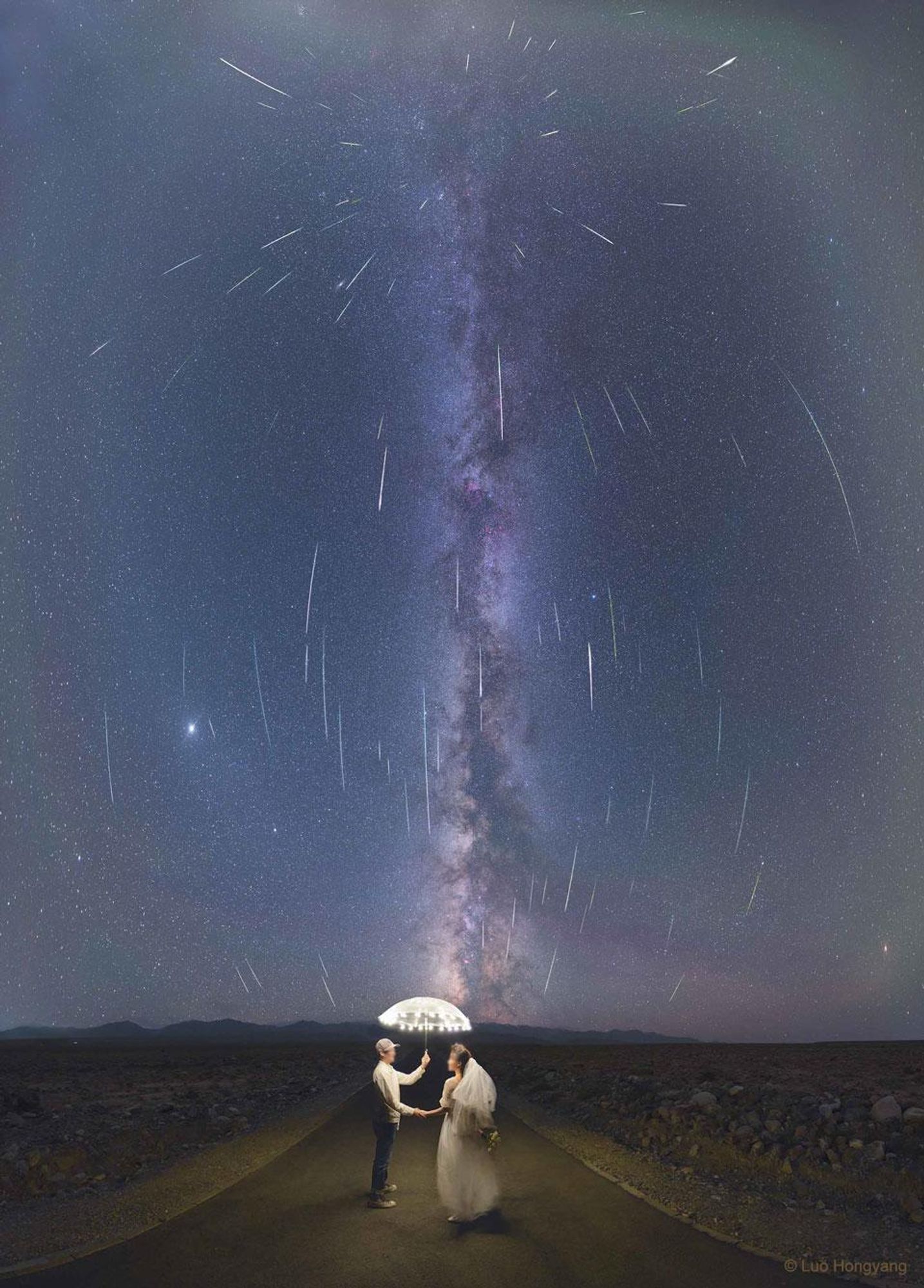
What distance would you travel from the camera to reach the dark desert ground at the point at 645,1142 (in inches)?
340

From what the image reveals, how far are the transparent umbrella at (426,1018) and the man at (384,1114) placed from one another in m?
3.99

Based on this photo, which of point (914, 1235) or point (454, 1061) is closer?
point (914, 1235)

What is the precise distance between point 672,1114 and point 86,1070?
31.5 m

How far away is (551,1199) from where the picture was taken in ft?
30.7

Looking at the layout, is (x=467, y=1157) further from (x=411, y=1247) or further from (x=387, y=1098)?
(x=387, y=1098)

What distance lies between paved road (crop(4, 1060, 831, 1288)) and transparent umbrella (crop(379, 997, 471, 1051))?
9.71 ft

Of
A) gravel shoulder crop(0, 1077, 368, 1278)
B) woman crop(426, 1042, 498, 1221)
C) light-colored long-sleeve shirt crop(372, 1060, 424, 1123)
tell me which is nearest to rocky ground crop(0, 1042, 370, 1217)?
gravel shoulder crop(0, 1077, 368, 1278)

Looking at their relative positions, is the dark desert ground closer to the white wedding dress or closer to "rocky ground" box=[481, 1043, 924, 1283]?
"rocky ground" box=[481, 1043, 924, 1283]

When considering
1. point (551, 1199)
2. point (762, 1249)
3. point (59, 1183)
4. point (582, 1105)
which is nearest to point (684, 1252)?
point (762, 1249)

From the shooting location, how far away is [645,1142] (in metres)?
13.4

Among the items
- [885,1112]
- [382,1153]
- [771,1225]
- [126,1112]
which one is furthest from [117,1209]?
[126,1112]

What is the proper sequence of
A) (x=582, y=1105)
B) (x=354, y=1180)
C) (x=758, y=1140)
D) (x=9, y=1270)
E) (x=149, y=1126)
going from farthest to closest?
(x=582, y=1105), (x=149, y=1126), (x=758, y=1140), (x=354, y=1180), (x=9, y=1270)

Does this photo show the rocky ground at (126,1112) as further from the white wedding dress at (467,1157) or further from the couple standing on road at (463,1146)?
the white wedding dress at (467,1157)

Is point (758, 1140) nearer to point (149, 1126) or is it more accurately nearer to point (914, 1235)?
point (914, 1235)
